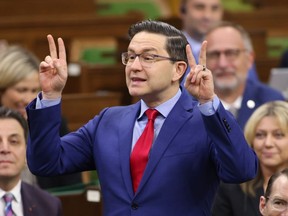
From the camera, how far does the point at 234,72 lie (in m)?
4.36

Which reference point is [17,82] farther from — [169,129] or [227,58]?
[169,129]

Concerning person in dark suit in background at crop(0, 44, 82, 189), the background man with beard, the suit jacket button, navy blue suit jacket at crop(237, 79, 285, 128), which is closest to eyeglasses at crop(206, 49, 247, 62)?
the background man with beard

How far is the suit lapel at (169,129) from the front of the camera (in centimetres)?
259

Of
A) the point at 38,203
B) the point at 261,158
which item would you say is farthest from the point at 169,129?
the point at 261,158

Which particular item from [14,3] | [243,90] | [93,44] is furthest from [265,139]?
[14,3]

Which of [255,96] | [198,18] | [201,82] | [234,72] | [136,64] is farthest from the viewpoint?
[198,18]

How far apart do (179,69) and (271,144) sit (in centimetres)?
97

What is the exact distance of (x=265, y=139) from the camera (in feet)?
11.7

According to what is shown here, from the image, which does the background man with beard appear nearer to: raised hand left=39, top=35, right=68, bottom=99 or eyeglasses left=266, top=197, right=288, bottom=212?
eyeglasses left=266, top=197, right=288, bottom=212

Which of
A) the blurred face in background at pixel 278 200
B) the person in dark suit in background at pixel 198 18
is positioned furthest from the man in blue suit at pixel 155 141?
the person in dark suit in background at pixel 198 18

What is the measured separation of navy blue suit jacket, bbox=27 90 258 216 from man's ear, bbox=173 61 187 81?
7cm

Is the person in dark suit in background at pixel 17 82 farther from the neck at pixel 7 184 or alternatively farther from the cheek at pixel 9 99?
the neck at pixel 7 184

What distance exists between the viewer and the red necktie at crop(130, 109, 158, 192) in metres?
2.62

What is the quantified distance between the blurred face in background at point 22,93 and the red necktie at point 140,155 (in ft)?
4.81
